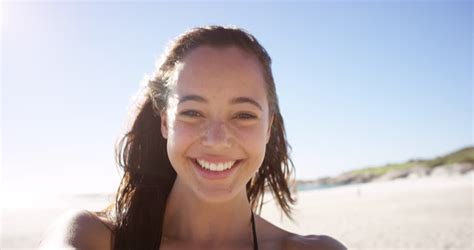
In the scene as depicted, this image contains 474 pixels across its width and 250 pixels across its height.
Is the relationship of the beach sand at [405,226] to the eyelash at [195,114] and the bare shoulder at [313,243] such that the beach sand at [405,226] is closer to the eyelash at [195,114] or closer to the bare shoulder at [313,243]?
the bare shoulder at [313,243]

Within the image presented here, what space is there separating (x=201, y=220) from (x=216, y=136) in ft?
2.29

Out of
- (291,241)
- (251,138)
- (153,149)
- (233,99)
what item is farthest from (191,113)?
Result: (291,241)

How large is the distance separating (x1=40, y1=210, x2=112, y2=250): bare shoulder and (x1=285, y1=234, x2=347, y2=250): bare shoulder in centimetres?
110

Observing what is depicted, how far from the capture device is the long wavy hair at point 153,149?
276cm

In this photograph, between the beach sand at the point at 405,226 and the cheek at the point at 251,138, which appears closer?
the cheek at the point at 251,138

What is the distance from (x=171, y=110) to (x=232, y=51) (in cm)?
51

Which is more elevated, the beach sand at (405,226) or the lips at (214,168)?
the lips at (214,168)

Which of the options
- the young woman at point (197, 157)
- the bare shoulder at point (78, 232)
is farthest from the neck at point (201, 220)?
the bare shoulder at point (78, 232)

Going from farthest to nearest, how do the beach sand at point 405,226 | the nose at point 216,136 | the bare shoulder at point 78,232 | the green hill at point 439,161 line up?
the green hill at point 439,161
the beach sand at point 405,226
the nose at point 216,136
the bare shoulder at point 78,232

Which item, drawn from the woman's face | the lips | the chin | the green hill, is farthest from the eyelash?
the green hill

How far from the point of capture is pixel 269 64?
3014mm

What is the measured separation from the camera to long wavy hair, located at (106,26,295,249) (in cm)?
276

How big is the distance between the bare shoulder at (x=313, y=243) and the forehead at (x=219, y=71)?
942mm

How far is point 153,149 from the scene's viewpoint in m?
3.19
